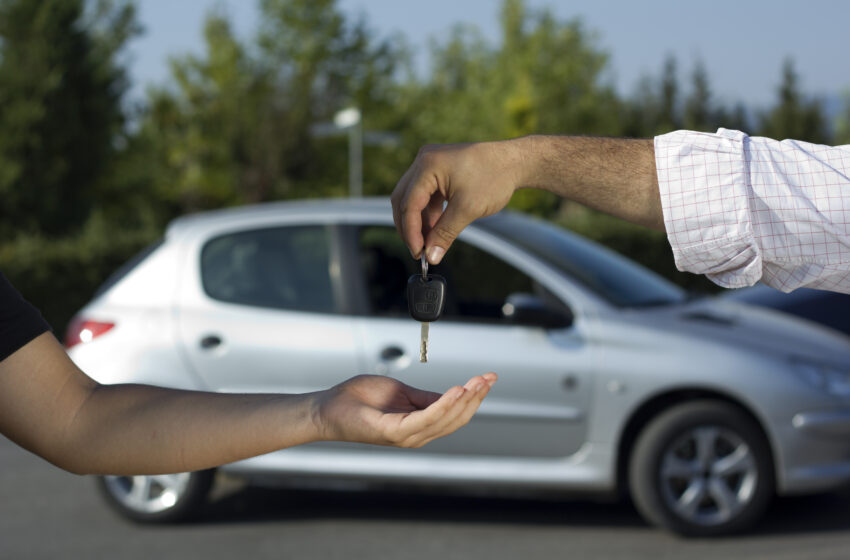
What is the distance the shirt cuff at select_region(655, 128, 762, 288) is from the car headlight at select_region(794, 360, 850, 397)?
3422 millimetres

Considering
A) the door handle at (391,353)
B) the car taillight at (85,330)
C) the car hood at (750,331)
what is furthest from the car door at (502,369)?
the car taillight at (85,330)

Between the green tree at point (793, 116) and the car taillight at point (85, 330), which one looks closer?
the car taillight at point (85, 330)

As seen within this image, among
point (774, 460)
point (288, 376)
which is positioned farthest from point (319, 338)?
point (774, 460)

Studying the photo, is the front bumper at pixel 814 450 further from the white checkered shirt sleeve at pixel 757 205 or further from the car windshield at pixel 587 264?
the white checkered shirt sleeve at pixel 757 205

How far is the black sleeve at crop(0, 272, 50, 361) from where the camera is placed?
1797mm

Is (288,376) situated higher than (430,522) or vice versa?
(288,376)

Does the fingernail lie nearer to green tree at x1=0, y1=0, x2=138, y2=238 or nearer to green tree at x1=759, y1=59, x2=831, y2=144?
green tree at x1=0, y1=0, x2=138, y2=238

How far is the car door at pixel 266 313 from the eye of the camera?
5.28 meters

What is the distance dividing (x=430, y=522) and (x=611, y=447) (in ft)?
3.28

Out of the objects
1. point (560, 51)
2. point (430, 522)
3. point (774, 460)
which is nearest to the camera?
point (774, 460)

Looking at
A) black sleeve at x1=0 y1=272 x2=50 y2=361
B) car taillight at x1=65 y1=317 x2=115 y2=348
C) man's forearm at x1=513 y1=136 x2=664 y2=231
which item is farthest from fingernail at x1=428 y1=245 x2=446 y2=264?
car taillight at x1=65 y1=317 x2=115 y2=348

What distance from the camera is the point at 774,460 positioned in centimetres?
510

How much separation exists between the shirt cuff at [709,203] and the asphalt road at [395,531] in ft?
10.7

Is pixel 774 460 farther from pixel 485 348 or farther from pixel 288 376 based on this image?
pixel 288 376
